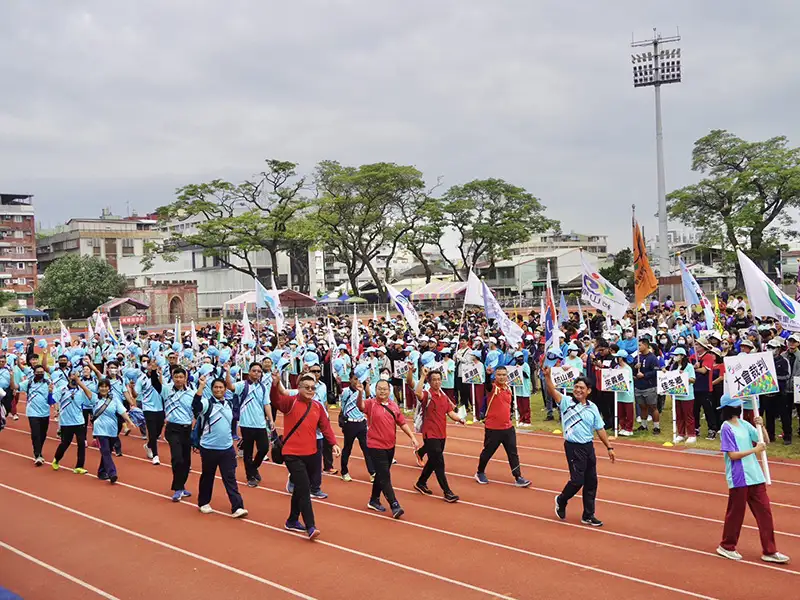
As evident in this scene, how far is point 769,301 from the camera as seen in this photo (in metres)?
10.2

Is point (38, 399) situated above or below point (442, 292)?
below

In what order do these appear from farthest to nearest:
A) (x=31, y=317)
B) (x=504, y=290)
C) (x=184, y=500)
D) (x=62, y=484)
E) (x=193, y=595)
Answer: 1. (x=504, y=290)
2. (x=31, y=317)
3. (x=62, y=484)
4. (x=184, y=500)
5. (x=193, y=595)

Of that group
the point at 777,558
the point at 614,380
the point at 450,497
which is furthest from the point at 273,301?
the point at 777,558

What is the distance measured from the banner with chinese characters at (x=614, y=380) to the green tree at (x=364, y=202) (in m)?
39.6

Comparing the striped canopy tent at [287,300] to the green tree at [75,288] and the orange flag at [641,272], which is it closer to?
the green tree at [75,288]

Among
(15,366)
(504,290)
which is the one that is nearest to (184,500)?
(15,366)

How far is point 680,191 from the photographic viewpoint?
48.5m

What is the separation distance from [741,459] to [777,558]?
1031mm

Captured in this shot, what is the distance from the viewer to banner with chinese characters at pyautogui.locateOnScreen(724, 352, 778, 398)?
25.7 ft

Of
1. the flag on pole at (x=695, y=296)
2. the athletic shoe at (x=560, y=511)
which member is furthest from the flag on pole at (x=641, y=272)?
the athletic shoe at (x=560, y=511)

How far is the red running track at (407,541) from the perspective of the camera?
7043 millimetres

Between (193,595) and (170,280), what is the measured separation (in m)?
67.8

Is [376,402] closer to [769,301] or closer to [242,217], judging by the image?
[769,301]

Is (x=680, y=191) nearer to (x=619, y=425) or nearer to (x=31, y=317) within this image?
(x=619, y=425)
